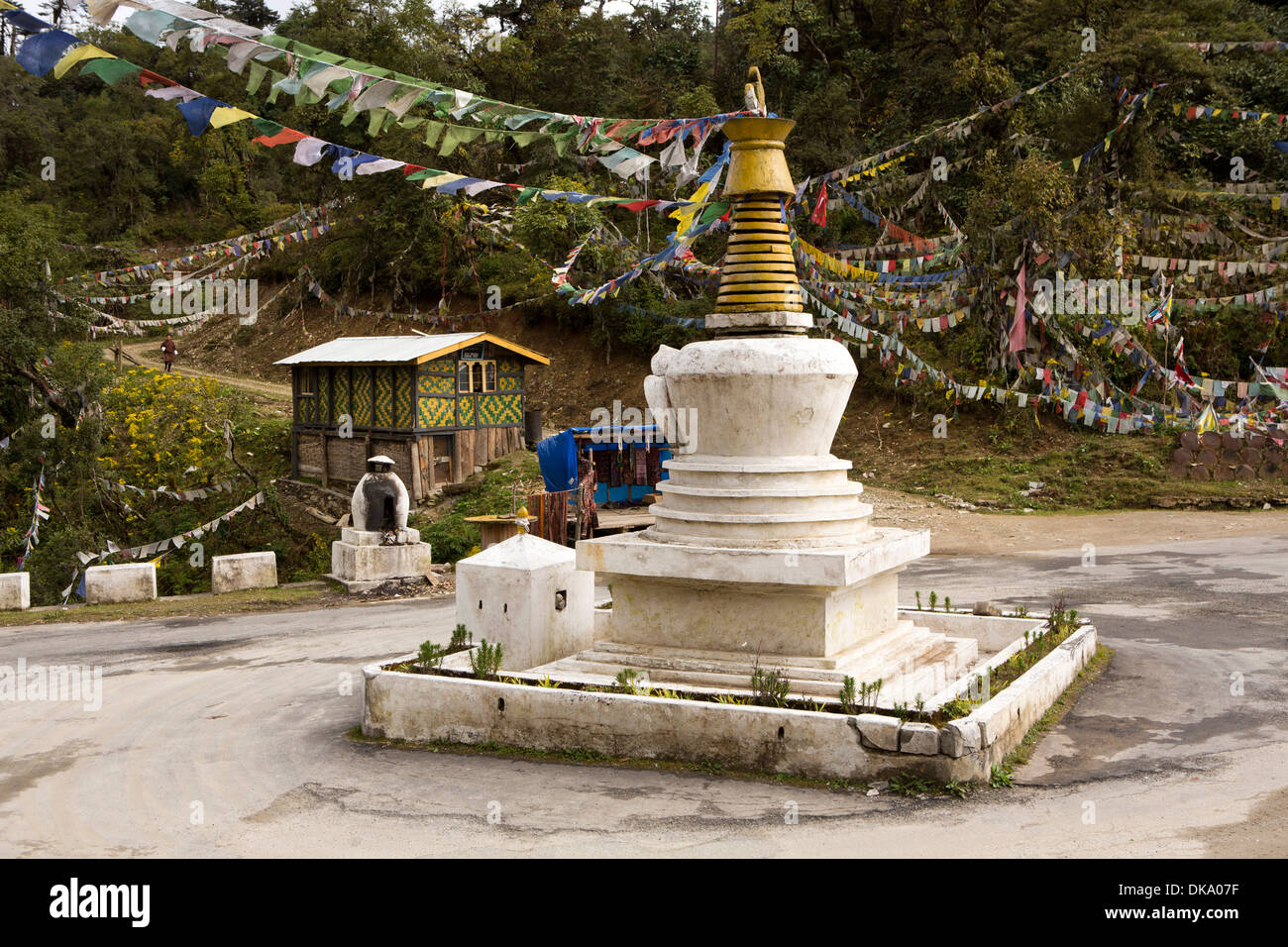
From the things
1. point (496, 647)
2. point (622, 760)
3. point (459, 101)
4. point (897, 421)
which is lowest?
point (622, 760)

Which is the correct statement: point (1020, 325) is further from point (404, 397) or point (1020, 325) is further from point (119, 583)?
point (119, 583)

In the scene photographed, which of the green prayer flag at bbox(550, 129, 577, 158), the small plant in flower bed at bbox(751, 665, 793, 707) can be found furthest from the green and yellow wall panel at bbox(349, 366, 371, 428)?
the small plant in flower bed at bbox(751, 665, 793, 707)

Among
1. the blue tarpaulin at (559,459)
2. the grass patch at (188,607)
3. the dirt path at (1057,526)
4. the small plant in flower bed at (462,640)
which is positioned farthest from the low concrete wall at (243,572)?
the dirt path at (1057,526)

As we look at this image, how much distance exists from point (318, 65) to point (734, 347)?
5716 mm

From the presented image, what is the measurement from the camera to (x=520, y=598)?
34.8 feet

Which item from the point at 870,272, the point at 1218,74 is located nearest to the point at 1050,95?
the point at 1218,74

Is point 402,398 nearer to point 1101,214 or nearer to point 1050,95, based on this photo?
point 1101,214

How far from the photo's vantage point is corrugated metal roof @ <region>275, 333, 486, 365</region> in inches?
1056

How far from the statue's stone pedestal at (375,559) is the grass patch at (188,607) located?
39 cm

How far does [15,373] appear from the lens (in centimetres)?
2561

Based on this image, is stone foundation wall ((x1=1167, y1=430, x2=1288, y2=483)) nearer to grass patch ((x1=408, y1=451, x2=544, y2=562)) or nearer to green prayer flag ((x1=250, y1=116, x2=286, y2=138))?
grass patch ((x1=408, y1=451, x2=544, y2=562))

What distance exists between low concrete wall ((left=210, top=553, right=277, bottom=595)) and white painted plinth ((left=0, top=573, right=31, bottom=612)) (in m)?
2.72

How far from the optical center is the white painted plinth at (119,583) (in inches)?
701

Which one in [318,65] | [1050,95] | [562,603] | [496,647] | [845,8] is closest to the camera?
[496,647]
